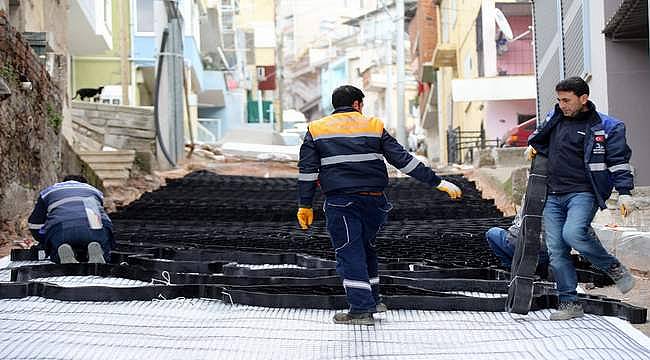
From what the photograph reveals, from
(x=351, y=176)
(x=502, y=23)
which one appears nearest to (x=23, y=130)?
(x=351, y=176)

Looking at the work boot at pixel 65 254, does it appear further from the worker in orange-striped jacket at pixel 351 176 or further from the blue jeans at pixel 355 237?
the blue jeans at pixel 355 237

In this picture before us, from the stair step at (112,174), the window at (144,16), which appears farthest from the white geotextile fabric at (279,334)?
the window at (144,16)

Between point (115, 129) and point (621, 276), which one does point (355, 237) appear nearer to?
point (621, 276)

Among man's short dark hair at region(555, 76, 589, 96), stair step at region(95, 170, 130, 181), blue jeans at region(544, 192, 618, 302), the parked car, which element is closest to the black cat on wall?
stair step at region(95, 170, 130, 181)

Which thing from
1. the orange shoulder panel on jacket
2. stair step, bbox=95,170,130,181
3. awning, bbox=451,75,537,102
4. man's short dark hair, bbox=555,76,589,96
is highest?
awning, bbox=451,75,537,102

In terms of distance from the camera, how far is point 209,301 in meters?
7.23

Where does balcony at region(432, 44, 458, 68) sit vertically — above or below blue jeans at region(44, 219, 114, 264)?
above

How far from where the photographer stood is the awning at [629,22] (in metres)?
10.6

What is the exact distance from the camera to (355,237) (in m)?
6.55

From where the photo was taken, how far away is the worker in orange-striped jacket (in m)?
6.55

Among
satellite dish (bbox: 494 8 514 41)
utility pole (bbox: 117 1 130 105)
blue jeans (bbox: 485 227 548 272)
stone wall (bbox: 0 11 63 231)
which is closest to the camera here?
blue jeans (bbox: 485 227 548 272)

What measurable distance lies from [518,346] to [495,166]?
665 inches

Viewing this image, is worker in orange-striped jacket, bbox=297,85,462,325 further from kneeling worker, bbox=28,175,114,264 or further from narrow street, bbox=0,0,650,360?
kneeling worker, bbox=28,175,114,264

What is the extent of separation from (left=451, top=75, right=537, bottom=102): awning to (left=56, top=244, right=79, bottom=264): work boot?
22.8 meters
